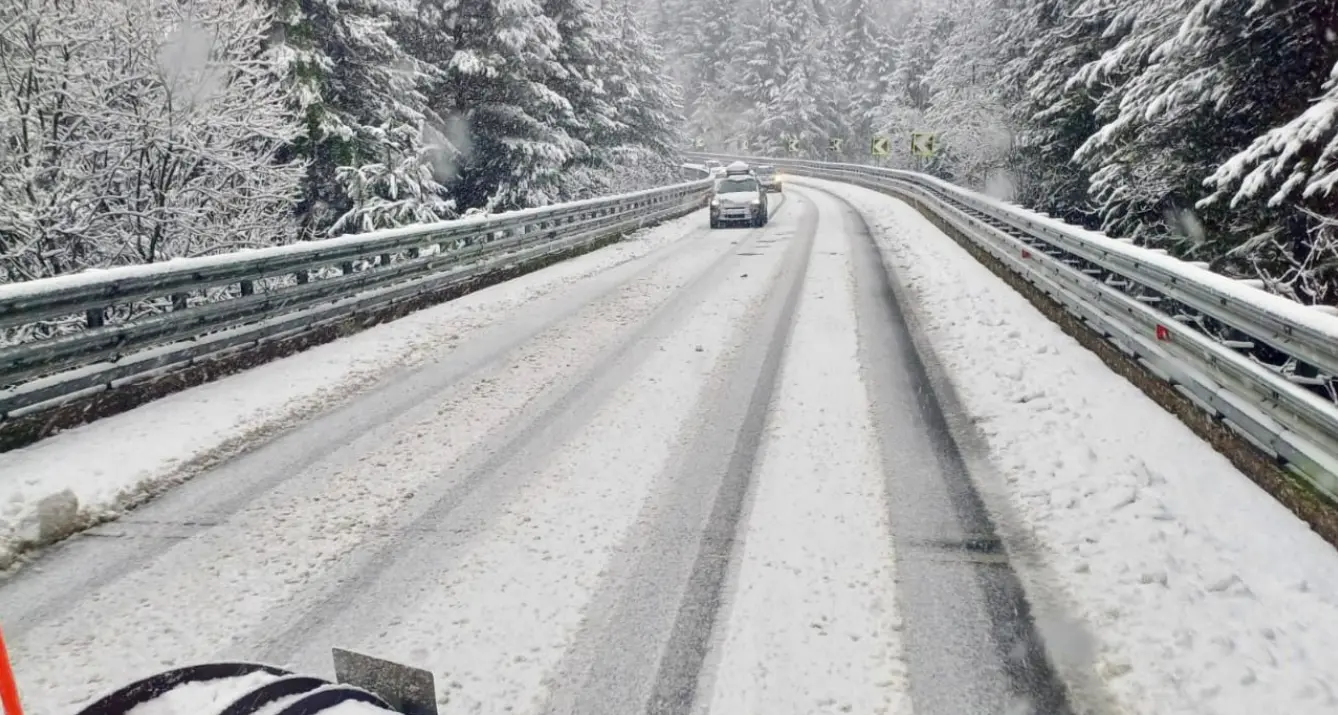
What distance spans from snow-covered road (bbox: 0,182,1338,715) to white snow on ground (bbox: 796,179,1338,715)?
0.07ft

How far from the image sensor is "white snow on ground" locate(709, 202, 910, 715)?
124 inches

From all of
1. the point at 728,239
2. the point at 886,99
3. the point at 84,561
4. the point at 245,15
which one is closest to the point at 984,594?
the point at 84,561

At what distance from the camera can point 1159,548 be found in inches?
163

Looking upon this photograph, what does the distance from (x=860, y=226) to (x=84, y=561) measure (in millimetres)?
21763

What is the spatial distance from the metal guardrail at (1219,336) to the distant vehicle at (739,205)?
13495 mm

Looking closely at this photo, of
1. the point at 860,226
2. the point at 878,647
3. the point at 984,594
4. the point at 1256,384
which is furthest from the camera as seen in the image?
the point at 860,226

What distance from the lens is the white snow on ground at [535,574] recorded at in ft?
10.7

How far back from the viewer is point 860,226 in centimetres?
2358

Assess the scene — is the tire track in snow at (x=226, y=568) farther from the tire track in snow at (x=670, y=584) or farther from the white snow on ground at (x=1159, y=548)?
the white snow on ground at (x=1159, y=548)

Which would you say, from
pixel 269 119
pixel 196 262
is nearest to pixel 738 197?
pixel 269 119

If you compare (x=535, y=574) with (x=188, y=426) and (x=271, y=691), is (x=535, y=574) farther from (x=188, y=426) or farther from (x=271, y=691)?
(x=188, y=426)

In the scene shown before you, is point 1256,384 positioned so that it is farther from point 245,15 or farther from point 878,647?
point 245,15

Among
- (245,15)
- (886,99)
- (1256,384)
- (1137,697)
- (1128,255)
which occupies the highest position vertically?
(886,99)

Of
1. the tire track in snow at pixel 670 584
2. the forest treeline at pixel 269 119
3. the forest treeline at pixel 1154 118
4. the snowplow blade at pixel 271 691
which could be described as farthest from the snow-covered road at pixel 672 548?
the forest treeline at pixel 269 119
